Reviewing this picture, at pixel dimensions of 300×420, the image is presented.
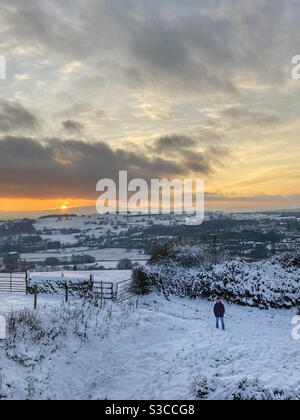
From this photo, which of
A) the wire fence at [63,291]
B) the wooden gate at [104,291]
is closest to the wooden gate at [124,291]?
the wire fence at [63,291]

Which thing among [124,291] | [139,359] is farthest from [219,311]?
[124,291]

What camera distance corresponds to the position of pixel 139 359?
43.7 ft

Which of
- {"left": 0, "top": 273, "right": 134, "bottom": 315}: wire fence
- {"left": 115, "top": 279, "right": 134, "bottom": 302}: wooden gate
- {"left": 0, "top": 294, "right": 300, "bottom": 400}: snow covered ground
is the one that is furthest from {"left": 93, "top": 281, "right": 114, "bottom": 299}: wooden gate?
{"left": 0, "top": 294, "right": 300, "bottom": 400}: snow covered ground

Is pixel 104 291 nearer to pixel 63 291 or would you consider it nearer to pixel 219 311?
pixel 63 291

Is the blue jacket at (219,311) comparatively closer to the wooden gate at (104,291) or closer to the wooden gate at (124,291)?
the wooden gate at (104,291)

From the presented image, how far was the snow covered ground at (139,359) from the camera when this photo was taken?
1015 cm

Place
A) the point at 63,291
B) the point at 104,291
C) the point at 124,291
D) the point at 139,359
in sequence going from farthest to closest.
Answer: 1. the point at 124,291
2. the point at 63,291
3. the point at 104,291
4. the point at 139,359

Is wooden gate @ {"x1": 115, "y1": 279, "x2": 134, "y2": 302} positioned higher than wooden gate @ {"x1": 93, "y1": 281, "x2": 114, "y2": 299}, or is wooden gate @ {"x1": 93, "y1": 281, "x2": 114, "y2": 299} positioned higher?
wooden gate @ {"x1": 93, "y1": 281, "x2": 114, "y2": 299}

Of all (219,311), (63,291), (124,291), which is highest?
(219,311)

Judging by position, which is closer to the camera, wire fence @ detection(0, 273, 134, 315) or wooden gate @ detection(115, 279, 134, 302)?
wire fence @ detection(0, 273, 134, 315)

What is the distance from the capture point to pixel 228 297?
88.3 feet

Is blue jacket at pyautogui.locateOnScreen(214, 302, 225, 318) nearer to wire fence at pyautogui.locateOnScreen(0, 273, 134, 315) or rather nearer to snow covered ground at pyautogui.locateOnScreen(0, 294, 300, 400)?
snow covered ground at pyautogui.locateOnScreen(0, 294, 300, 400)

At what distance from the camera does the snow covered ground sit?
10148 mm
